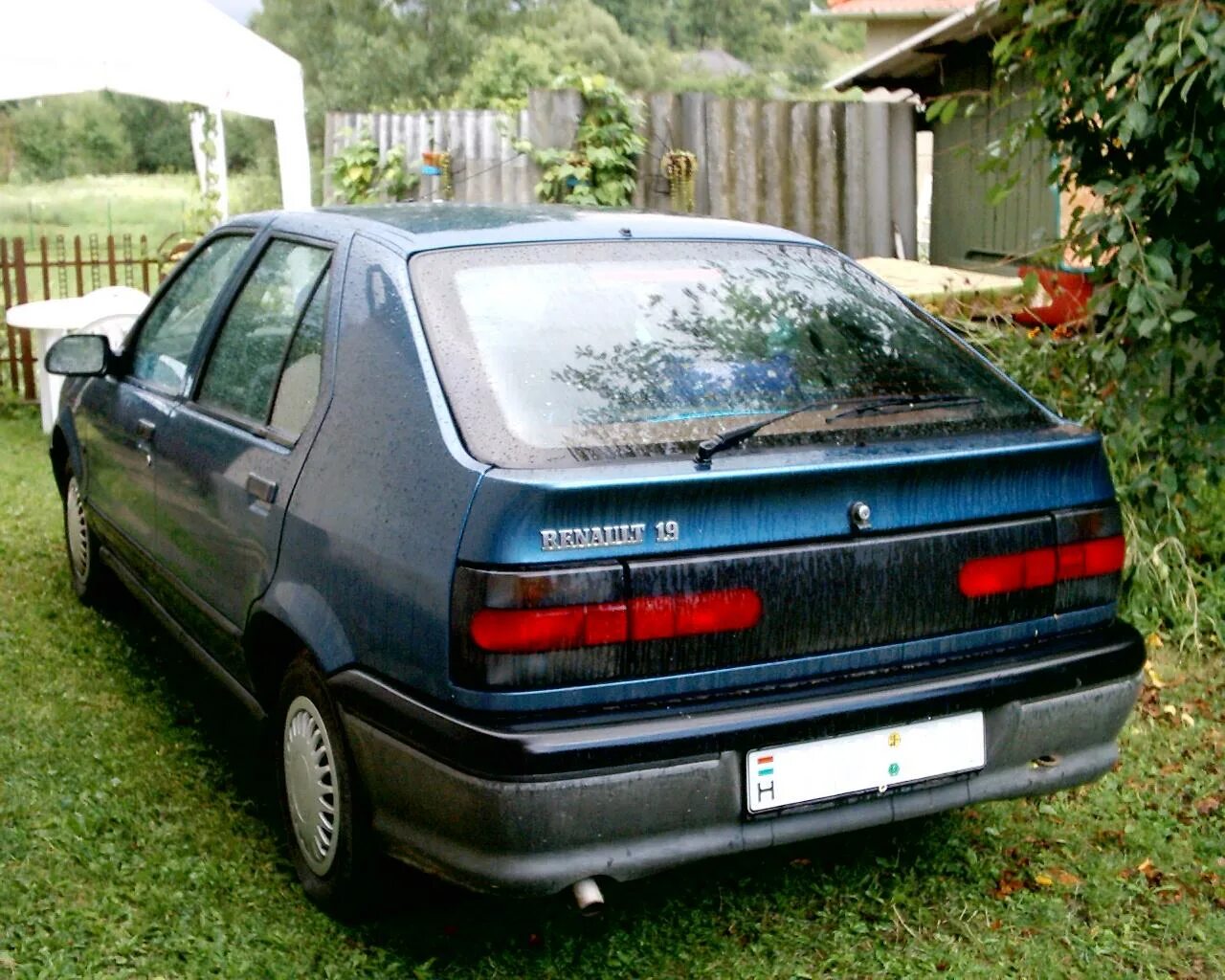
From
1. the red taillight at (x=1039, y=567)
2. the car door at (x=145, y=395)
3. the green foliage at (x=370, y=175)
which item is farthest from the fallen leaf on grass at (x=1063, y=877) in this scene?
the green foliage at (x=370, y=175)

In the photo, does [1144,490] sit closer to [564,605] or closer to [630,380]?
[630,380]

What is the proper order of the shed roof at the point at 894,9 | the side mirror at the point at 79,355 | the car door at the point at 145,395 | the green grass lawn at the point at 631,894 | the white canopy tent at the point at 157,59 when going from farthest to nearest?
the shed roof at the point at 894,9 → the white canopy tent at the point at 157,59 → the side mirror at the point at 79,355 → the car door at the point at 145,395 → the green grass lawn at the point at 631,894

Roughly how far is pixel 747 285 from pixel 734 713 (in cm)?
117

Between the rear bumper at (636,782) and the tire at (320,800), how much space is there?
11 cm

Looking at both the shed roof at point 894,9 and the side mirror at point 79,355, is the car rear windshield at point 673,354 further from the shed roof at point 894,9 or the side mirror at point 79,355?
the shed roof at point 894,9

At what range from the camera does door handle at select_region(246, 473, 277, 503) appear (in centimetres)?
345

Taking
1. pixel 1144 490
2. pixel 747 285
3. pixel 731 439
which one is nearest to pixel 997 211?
pixel 1144 490

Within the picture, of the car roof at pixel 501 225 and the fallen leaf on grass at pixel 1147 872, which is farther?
the fallen leaf on grass at pixel 1147 872

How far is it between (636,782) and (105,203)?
34.1 m

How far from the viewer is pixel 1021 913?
346 centimetres

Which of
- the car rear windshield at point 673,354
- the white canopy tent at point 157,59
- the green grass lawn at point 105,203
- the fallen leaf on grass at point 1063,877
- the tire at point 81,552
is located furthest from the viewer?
the green grass lawn at point 105,203

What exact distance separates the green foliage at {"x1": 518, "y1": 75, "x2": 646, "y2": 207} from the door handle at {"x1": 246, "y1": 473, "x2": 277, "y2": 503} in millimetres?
7099

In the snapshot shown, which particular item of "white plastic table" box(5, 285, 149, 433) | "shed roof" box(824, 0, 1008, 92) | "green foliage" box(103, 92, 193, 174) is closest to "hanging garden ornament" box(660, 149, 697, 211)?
"shed roof" box(824, 0, 1008, 92)

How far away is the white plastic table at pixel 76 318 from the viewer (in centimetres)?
942
